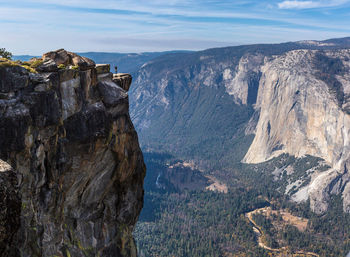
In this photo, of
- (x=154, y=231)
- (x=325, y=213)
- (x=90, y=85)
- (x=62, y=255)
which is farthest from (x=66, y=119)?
(x=325, y=213)

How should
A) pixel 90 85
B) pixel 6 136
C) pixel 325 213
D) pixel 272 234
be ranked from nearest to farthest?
pixel 6 136 → pixel 90 85 → pixel 272 234 → pixel 325 213

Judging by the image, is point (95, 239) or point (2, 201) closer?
point (2, 201)

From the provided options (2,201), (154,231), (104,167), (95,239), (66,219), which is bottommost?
(154,231)

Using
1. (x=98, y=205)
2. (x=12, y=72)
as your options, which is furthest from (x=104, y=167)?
(x=12, y=72)

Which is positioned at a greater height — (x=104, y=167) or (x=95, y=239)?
(x=104, y=167)

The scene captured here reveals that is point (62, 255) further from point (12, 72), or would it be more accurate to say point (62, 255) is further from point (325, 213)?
point (325, 213)

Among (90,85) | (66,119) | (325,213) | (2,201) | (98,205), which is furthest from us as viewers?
(325,213)
